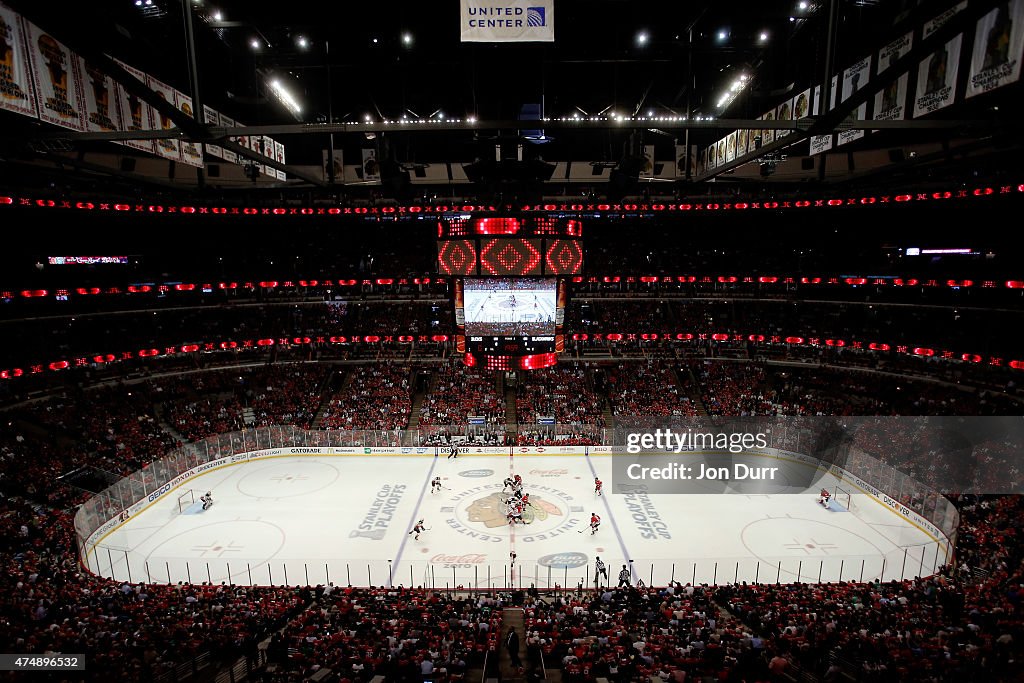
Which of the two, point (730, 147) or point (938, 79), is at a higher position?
point (730, 147)

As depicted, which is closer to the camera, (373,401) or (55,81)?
(55,81)

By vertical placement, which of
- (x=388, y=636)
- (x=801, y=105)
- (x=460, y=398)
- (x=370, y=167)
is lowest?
(x=460, y=398)

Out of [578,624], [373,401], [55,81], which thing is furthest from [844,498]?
[55,81]

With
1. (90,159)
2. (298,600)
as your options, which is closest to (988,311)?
(298,600)

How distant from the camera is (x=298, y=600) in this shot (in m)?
15.3

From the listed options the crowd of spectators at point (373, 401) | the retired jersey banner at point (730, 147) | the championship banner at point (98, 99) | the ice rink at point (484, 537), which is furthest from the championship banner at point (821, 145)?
the crowd of spectators at point (373, 401)

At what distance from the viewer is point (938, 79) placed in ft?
32.1

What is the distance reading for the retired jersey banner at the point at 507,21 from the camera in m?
8.62

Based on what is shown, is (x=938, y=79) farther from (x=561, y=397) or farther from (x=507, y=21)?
(x=561, y=397)

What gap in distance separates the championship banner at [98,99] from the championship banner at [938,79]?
15.4 meters

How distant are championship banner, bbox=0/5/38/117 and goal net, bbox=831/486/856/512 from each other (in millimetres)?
30129

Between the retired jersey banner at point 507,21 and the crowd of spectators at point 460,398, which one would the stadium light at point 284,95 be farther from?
the crowd of spectators at point 460,398

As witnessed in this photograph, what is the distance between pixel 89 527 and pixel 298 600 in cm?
1133

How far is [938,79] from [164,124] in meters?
16.9
